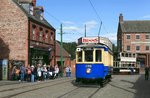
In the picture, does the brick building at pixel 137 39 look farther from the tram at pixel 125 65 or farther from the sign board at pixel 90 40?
the sign board at pixel 90 40

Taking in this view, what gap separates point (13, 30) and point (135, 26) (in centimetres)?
6456

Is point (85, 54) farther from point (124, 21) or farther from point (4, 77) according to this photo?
point (124, 21)

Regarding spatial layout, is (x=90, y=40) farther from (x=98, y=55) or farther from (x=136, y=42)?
(x=136, y=42)

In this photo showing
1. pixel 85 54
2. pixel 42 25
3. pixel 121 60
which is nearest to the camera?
pixel 85 54

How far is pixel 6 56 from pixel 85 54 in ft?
64.9

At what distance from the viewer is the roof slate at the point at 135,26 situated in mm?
101125

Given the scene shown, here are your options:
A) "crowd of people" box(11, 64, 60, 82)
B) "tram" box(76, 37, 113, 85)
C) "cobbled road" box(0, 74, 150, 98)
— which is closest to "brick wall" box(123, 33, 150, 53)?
"crowd of people" box(11, 64, 60, 82)

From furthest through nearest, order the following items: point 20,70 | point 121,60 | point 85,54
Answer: point 121,60
point 20,70
point 85,54

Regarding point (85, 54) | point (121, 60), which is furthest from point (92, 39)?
point (121, 60)

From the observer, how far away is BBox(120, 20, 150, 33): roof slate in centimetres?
10112

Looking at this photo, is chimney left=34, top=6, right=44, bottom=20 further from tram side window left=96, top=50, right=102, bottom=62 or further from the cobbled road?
Answer: tram side window left=96, top=50, right=102, bottom=62

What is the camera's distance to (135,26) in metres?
103

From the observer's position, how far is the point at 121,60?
56.6 m

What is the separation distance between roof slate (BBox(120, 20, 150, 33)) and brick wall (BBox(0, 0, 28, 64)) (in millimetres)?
61806
